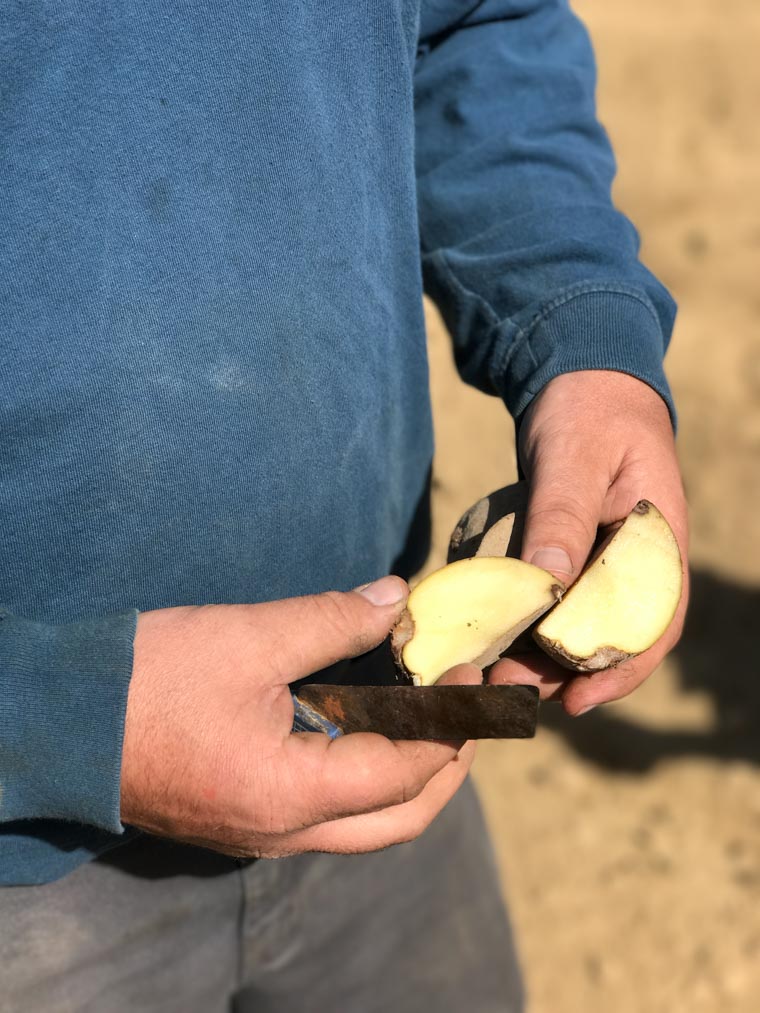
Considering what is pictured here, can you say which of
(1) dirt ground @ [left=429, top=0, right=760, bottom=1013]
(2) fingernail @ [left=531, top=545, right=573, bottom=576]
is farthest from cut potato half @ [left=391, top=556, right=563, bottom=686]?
(1) dirt ground @ [left=429, top=0, right=760, bottom=1013]

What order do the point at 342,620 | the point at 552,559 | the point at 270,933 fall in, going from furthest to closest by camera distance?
the point at 270,933 < the point at 552,559 < the point at 342,620

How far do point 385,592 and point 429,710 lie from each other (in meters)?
0.17

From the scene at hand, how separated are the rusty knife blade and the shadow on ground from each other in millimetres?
2241

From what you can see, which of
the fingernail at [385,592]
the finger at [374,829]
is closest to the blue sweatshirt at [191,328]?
the fingernail at [385,592]

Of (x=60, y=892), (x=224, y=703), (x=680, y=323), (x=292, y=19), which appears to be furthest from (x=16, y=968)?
(x=680, y=323)

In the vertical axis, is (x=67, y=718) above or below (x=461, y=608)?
above

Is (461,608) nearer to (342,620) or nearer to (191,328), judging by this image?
(342,620)

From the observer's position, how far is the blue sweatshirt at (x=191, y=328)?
1127mm

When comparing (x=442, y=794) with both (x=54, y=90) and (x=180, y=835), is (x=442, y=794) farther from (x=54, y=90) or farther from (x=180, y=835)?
(x=54, y=90)

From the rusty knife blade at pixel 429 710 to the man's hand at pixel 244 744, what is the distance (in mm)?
35

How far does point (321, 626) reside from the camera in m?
1.20

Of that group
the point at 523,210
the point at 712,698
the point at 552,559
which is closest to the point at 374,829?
the point at 552,559

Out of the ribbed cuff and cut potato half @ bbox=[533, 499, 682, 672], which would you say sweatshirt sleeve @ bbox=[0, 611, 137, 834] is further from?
the ribbed cuff

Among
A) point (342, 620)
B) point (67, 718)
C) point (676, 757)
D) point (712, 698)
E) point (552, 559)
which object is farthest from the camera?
point (712, 698)
